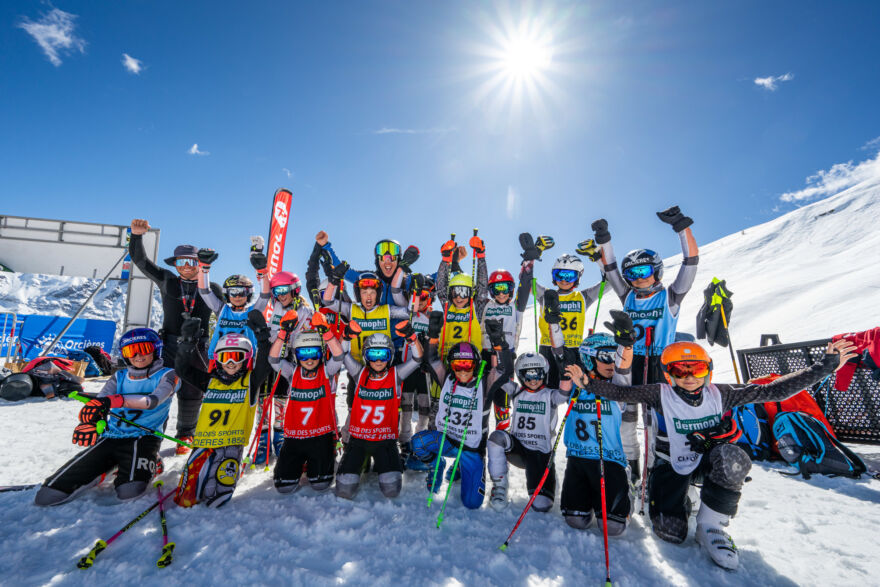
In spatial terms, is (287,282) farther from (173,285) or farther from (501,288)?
(501,288)

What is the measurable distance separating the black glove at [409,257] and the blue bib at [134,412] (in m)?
3.01

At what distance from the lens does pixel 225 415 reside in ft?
12.6

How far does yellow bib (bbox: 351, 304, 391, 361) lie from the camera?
4832 mm

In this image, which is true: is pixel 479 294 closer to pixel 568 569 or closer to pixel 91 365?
pixel 568 569

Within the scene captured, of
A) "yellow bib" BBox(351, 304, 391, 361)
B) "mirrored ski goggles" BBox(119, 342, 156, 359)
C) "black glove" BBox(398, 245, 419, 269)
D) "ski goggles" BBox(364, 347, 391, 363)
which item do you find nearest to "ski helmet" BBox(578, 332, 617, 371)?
"ski goggles" BBox(364, 347, 391, 363)

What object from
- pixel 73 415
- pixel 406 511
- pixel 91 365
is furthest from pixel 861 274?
pixel 91 365

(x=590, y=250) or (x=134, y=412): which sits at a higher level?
(x=590, y=250)

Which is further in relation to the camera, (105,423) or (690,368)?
(105,423)

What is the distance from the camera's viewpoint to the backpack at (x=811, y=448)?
4309 mm

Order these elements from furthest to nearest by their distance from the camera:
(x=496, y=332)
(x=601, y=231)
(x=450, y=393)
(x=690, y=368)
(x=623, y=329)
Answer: (x=601, y=231)
(x=450, y=393)
(x=496, y=332)
(x=623, y=329)
(x=690, y=368)

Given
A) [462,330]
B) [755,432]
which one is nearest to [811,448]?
[755,432]

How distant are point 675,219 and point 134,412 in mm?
6125

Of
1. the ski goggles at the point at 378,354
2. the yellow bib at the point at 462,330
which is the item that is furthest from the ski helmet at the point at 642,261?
the ski goggles at the point at 378,354

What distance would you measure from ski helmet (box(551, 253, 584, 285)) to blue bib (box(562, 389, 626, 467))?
1.71 metres
